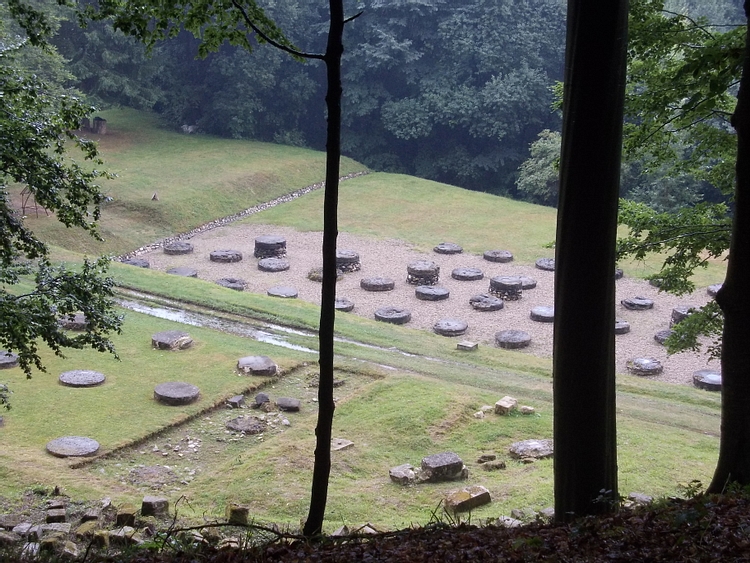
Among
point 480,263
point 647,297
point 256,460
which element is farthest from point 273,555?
point 480,263

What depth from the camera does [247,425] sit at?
1252 cm

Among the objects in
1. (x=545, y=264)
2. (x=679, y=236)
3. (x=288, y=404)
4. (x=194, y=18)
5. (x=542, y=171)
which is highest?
(x=194, y=18)

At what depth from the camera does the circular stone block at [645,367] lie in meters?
17.0

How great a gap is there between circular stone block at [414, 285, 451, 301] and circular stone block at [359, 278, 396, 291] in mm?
928

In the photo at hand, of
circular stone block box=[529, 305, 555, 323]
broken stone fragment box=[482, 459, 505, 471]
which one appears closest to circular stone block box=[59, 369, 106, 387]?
broken stone fragment box=[482, 459, 505, 471]

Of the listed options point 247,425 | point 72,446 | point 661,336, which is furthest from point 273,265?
point 72,446

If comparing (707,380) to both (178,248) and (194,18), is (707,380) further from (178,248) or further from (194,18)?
(178,248)

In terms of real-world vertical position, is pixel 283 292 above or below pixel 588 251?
below

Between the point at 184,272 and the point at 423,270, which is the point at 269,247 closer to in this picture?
the point at 184,272

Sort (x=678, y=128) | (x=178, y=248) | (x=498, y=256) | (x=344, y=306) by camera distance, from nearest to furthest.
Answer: (x=678, y=128)
(x=344, y=306)
(x=178, y=248)
(x=498, y=256)

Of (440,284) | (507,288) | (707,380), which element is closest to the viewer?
(707,380)

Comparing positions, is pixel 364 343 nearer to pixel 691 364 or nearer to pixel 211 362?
pixel 211 362

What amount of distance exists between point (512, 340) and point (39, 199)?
13040mm

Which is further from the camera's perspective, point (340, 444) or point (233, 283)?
point (233, 283)
